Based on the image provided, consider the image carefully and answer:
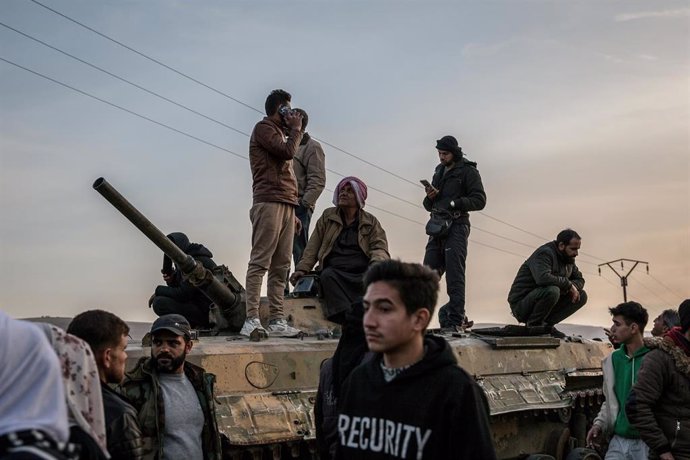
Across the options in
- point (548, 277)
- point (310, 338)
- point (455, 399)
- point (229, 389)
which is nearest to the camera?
point (455, 399)

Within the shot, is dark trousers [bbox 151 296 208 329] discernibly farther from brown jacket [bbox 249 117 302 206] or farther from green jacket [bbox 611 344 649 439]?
green jacket [bbox 611 344 649 439]

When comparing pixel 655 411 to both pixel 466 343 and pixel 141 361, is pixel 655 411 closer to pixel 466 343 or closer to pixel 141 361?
pixel 141 361

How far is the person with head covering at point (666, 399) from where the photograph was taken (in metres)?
7.04

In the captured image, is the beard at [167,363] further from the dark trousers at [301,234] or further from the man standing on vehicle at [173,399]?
the dark trousers at [301,234]

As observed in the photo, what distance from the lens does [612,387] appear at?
25.9 ft

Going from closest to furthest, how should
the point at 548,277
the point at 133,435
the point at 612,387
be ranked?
the point at 133,435
the point at 612,387
the point at 548,277

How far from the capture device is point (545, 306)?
13.0 meters

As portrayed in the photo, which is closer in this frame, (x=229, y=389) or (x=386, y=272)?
(x=386, y=272)

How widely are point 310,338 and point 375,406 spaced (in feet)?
19.3

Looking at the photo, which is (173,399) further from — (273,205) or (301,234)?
(301,234)

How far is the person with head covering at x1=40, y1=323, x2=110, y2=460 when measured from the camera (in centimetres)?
406

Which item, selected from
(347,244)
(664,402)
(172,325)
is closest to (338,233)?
(347,244)

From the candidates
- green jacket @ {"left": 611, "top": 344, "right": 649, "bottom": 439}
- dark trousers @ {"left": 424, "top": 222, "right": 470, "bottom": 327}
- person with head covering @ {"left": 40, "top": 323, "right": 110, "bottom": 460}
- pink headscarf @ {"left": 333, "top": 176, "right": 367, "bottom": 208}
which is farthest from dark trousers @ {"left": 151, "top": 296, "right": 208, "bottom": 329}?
person with head covering @ {"left": 40, "top": 323, "right": 110, "bottom": 460}

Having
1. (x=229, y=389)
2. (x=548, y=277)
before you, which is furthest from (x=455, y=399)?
(x=548, y=277)
